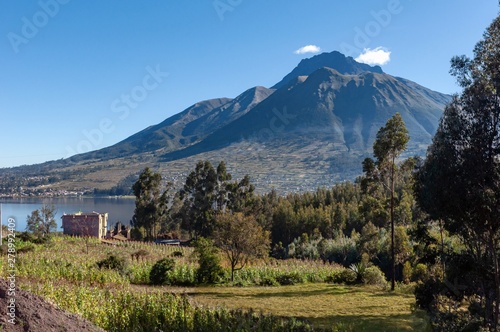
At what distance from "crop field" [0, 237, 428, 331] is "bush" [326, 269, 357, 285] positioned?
41cm

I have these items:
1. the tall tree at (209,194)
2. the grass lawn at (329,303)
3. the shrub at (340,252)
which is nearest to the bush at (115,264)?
the grass lawn at (329,303)

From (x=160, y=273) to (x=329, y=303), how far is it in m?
7.62

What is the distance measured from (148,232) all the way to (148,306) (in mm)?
40212

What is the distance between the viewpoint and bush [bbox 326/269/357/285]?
21.2 meters

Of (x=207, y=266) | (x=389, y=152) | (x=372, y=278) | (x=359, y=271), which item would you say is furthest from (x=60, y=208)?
(x=389, y=152)

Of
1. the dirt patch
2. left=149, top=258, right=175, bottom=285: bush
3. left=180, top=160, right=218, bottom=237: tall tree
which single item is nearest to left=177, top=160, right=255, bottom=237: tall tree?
left=180, top=160, right=218, bottom=237: tall tree

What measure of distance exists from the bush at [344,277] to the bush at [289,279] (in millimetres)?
1597

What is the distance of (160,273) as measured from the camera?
1852 centimetres

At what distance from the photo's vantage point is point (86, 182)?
198875mm

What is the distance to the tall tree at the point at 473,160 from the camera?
10.1m

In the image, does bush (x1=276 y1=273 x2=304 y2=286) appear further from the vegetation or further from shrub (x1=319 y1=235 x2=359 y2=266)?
shrub (x1=319 y1=235 x2=359 y2=266)

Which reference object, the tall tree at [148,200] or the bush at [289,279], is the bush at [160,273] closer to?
the bush at [289,279]

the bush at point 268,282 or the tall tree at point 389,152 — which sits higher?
the tall tree at point 389,152

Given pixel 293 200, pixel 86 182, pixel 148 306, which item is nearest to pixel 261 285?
pixel 148 306
